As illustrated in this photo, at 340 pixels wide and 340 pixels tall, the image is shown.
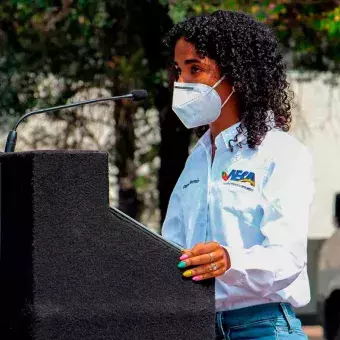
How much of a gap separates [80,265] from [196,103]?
2.68 ft

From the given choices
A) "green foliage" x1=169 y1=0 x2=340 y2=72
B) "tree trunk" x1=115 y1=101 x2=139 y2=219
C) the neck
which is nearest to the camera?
the neck

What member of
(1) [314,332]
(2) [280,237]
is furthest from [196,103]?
(1) [314,332]

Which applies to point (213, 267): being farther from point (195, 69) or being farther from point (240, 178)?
point (195, 69)

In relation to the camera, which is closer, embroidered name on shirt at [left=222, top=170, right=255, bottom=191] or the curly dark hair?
embroidered name on shirt at [left=222, top=170, right=255, bottom=191]

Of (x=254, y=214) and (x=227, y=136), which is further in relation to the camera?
(x=227, y=136)

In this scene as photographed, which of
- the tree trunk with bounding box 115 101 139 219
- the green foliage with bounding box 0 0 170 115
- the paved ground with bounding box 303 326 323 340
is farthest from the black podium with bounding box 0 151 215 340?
the paved ground with bounding box 303 326 323 340

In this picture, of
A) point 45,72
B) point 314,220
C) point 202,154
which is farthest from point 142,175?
point 202,154

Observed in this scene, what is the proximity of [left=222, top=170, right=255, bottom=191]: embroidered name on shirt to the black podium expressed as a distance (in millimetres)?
500

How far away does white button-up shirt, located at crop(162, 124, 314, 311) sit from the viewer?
9.34ft

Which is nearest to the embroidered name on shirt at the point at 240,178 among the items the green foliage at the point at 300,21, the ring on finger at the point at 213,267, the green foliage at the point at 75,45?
the ring on finger at the point at 213,267

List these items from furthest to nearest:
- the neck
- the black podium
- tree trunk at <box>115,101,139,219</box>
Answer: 1. tree trunk at <box>115,101,139,219</box>
2. the neck
3. the black podium

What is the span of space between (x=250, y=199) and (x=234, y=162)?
0.16m

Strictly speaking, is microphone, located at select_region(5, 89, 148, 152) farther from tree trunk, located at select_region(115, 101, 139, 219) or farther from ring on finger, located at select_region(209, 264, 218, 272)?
tree trunk, located at select_region(115, 101, 139, 219)

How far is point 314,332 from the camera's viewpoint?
50.9 feet
